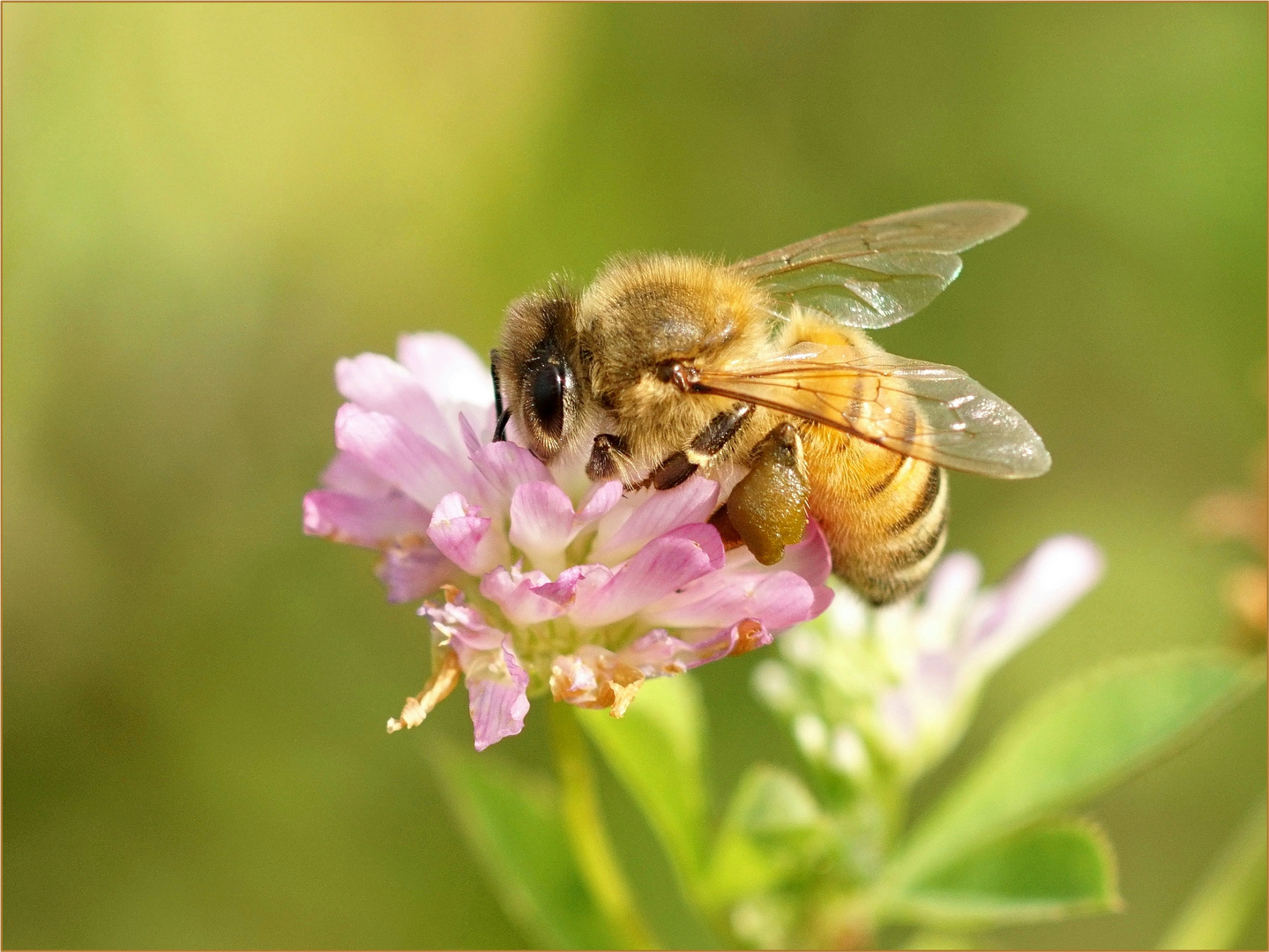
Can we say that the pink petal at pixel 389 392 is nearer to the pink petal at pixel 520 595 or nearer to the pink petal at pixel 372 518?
the pink petal at pixel 372 518

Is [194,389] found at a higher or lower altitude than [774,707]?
higher

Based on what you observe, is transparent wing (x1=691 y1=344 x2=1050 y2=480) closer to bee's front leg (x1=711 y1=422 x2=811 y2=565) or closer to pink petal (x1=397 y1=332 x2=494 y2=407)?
bee's front leg (x1=711 y1=422 x2=811 y2=565)

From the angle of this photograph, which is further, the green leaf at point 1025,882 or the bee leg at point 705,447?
the green leaf at point 1025,882

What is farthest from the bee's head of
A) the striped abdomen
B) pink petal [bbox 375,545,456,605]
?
the striped abdomen

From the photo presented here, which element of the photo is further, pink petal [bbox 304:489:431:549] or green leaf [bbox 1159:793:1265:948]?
green leaf [bbox 1159:793:1265:948]

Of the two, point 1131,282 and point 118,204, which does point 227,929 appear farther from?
point 1131,282

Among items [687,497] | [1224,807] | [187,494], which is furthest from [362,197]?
[1224,807]

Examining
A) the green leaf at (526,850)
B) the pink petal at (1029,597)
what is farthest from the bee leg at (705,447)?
the green leaf at (526,850)
